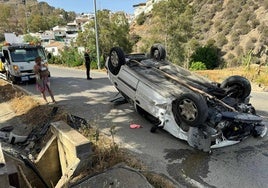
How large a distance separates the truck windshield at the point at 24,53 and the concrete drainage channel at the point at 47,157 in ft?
24.0

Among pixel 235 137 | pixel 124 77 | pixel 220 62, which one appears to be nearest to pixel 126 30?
pixel 220 62

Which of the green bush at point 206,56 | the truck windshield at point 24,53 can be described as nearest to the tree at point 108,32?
the green bush at point 206,56

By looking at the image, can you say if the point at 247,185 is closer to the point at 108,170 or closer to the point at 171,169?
the point at 171,169

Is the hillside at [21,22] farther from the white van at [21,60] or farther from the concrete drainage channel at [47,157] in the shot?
the concrete drainage channel at [47,157]

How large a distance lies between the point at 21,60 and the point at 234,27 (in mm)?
33730

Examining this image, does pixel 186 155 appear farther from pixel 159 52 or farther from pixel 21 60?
pixel 21 60

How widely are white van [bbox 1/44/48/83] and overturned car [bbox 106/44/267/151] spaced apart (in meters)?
7.41

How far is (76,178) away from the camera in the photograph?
17.2 ft

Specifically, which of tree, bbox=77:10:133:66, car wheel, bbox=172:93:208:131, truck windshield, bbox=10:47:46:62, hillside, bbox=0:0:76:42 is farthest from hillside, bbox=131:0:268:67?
hillside, bbox=0:0:76:42

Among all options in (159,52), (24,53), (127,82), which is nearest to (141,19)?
(24,53)

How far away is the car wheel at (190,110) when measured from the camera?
5559mm

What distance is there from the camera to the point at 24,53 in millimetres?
14516

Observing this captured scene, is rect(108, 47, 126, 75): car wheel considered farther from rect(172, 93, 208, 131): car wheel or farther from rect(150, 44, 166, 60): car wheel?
rect(172, 93, 208, 131): car wheel

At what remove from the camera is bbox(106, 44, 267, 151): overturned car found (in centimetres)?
568
